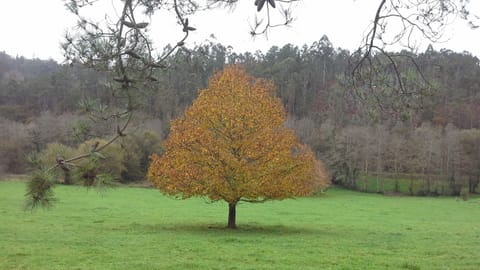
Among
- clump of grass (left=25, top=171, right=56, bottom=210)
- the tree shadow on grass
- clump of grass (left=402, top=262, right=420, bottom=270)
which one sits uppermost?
clump of grass (left=25, top=171, right=56, bottom=210)

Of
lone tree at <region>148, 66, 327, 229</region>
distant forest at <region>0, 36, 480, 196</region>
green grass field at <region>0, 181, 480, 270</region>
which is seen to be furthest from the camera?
distant forest at <region>0, 36, 480, 196</region>

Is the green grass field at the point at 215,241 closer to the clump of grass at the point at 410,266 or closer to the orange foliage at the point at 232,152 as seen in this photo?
the clump of grass at the point at 410,266

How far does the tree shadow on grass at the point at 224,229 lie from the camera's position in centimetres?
2444

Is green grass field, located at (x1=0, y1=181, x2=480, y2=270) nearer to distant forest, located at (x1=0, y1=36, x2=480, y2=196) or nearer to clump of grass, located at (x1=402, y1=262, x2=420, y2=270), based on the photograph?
clump of grass, located at (x1=402, y1=262, x2=420, y2=270)

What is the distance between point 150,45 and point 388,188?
72.3 m

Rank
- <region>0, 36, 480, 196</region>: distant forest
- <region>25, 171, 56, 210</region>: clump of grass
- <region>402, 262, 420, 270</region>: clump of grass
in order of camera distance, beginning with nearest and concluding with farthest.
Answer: <region>25, 171, 56, 210</region>: clump of grass, <region>402, 262, 420, 270</region>: clump of grass, <region>0, 36, 480, 196</region>: distant forest

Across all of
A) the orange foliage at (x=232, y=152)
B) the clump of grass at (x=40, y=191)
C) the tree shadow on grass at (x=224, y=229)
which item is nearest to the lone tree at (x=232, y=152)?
the orange foliage at (x=232, y=152)

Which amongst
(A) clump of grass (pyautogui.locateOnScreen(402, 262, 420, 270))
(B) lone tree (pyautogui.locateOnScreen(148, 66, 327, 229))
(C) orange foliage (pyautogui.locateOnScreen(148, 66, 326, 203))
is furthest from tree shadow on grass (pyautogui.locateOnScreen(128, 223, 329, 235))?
(A) clump of grass (pyautogui.locateOnScreen(402, 262, 420, 270))

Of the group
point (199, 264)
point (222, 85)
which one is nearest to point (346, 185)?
point (222, 85)

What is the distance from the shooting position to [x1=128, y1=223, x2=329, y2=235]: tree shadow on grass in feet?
80.2

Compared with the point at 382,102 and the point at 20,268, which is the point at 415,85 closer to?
the point at 382,102

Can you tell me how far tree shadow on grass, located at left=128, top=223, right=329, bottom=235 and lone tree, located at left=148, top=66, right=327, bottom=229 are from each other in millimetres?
997

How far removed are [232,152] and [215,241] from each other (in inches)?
204

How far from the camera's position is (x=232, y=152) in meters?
24.4
